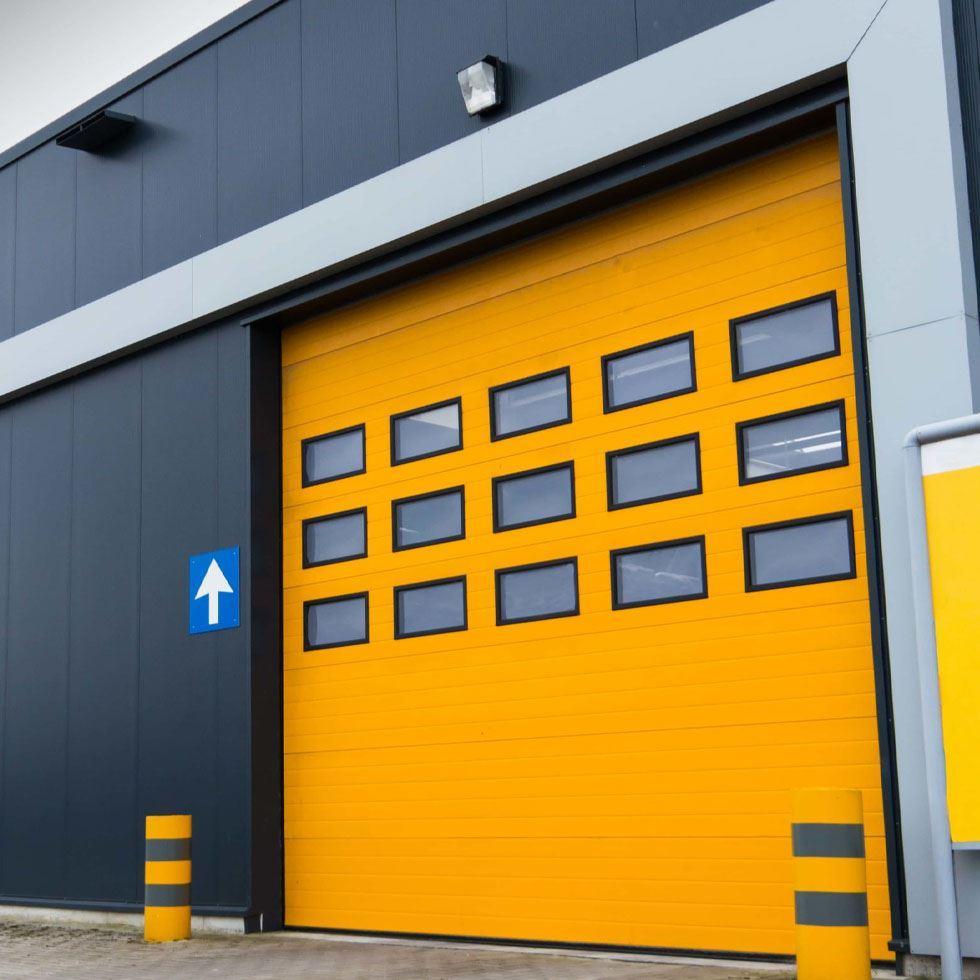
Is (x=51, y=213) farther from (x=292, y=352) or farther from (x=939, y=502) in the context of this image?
(x=939, y=502)

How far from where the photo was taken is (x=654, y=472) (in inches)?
333

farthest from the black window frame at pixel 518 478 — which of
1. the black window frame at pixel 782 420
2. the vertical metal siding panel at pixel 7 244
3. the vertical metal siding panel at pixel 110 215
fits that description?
the vertical metal siding panel at pixel 7 244

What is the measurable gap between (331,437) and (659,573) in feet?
10.9

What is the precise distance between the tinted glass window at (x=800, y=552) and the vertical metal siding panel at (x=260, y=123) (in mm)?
4774

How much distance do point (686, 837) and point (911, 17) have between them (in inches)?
177

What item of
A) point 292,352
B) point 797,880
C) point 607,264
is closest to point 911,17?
point 607,264

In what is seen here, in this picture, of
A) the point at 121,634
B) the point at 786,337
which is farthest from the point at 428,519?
the point at 121,634

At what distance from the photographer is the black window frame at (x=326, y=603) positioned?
1011 centimetres

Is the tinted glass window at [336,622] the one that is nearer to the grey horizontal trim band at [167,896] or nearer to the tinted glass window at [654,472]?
the grey horizontal trim band at [167,896]

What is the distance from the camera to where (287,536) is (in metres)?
10.9

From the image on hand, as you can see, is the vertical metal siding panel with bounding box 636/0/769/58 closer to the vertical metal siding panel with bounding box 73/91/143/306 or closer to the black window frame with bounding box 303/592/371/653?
the black window frame with bounding box 303/592/371/653

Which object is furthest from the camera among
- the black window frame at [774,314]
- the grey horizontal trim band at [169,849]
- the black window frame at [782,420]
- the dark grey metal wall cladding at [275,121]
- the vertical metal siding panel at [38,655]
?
the vertical metal siding panel at [38,655]

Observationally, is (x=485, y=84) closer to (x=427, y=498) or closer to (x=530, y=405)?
(x=530, y=405)

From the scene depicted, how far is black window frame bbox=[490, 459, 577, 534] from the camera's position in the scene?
8.89 metres
